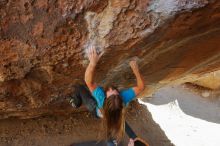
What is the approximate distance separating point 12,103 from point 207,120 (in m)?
5.54

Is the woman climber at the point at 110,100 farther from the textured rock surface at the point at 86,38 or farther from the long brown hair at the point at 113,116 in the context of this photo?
the textured rock surface at the point at 86,38

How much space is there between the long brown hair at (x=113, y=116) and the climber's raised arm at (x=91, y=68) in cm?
23

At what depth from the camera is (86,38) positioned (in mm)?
3914

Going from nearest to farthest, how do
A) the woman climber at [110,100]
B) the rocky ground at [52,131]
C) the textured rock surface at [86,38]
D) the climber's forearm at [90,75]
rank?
the textured rock surface at [86,38] < the woman climber at [110,100] < the climber's forearm at [90,75] < the rocky ground at [52,131]

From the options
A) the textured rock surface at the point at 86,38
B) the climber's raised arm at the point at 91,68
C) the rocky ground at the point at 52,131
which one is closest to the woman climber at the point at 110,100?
the climber's raised arm at the point at 91,68

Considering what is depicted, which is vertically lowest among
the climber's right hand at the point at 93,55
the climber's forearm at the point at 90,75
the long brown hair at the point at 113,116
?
the long brown hair at the point at 113,116

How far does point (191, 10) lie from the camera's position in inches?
144

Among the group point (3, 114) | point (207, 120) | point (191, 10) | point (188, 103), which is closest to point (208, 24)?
point (191, 10)

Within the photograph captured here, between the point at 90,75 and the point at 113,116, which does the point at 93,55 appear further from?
the point at 113,116

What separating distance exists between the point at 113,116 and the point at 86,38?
0.78 m

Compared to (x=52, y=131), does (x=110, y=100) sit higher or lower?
higher

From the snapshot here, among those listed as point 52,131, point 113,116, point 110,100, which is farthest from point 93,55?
point 52,131

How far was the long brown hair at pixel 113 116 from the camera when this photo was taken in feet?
12.5

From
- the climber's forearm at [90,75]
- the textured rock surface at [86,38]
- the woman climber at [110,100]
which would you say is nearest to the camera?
the textured rock surface at [86,38]
